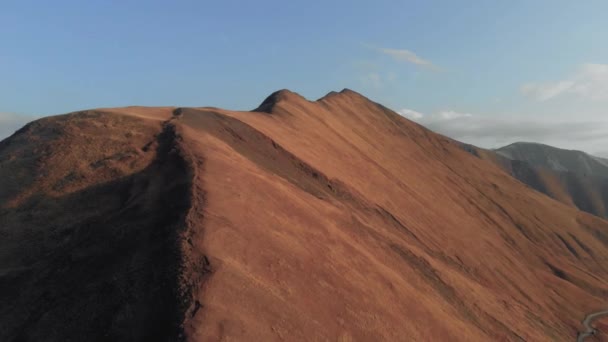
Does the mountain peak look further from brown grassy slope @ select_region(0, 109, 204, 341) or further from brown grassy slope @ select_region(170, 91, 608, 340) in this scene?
brown grassy slope @ select_region(0, 109, 204, 341)

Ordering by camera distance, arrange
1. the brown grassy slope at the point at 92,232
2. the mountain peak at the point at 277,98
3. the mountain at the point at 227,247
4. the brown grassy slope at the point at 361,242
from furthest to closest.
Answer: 1. the mountain peak at the point at 277,98
2. the brown grassy slope at the point at 361,242
3. the mountain at the point at 227,247
4. the brown grassy slope at the point at 92,232

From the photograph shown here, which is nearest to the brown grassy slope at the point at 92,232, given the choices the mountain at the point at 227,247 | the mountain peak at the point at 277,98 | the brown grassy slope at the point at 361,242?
the mountain at the point at 227,247

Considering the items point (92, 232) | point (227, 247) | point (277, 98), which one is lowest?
point (92, 232)

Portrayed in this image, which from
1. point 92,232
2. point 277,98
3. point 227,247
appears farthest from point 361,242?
point 277,98

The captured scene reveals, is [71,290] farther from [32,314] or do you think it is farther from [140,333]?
[140,333]

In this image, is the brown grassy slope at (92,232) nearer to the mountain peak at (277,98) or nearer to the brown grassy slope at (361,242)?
the brown grassy slope at (361,242)

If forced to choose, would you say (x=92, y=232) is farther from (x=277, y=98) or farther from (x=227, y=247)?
(x=277, y=98)

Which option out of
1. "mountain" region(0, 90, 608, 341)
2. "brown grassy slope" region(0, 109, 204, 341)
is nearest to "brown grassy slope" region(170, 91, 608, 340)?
"mountain" region(0, 90, 608, 341)
